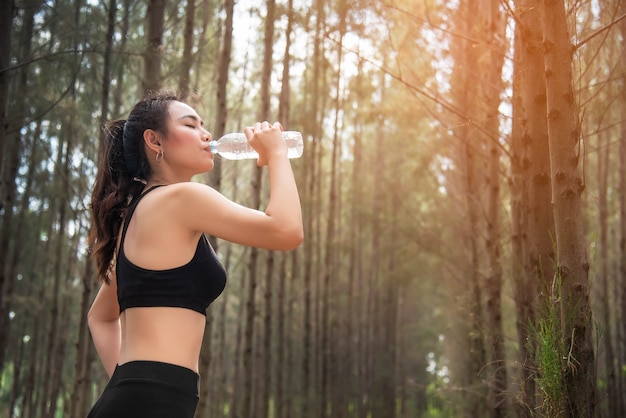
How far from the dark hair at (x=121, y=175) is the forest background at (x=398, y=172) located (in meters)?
0.38

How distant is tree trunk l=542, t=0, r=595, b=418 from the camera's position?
2.55 meters

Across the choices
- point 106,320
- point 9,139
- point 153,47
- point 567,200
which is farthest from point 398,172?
point 106,320

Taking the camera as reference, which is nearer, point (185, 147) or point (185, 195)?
point (185, 195)

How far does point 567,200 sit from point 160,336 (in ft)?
5.72

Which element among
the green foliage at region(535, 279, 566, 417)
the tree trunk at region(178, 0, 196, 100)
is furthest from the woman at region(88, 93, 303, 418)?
the tree trunk at region(178, 0, 196, 100)

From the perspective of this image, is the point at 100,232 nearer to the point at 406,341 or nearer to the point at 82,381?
the point at 82,381

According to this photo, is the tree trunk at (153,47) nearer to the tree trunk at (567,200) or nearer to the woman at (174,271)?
the tree trunk at (567,200)

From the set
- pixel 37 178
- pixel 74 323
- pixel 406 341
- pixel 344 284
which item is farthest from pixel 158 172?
pixel 406 341

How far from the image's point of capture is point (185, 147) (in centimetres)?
200

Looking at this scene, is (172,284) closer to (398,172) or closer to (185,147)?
(185,147)

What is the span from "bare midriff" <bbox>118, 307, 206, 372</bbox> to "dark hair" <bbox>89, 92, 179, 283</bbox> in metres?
0.36

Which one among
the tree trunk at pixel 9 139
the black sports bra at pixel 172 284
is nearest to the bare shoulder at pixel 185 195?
the black sports bra at pixel 172 284

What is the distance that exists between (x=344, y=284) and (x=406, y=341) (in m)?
4.07

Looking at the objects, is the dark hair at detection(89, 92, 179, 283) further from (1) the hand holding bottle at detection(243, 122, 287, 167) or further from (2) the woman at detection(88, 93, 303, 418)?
(1) the hand holding bottle at detection(243, 122, 287, 167)
